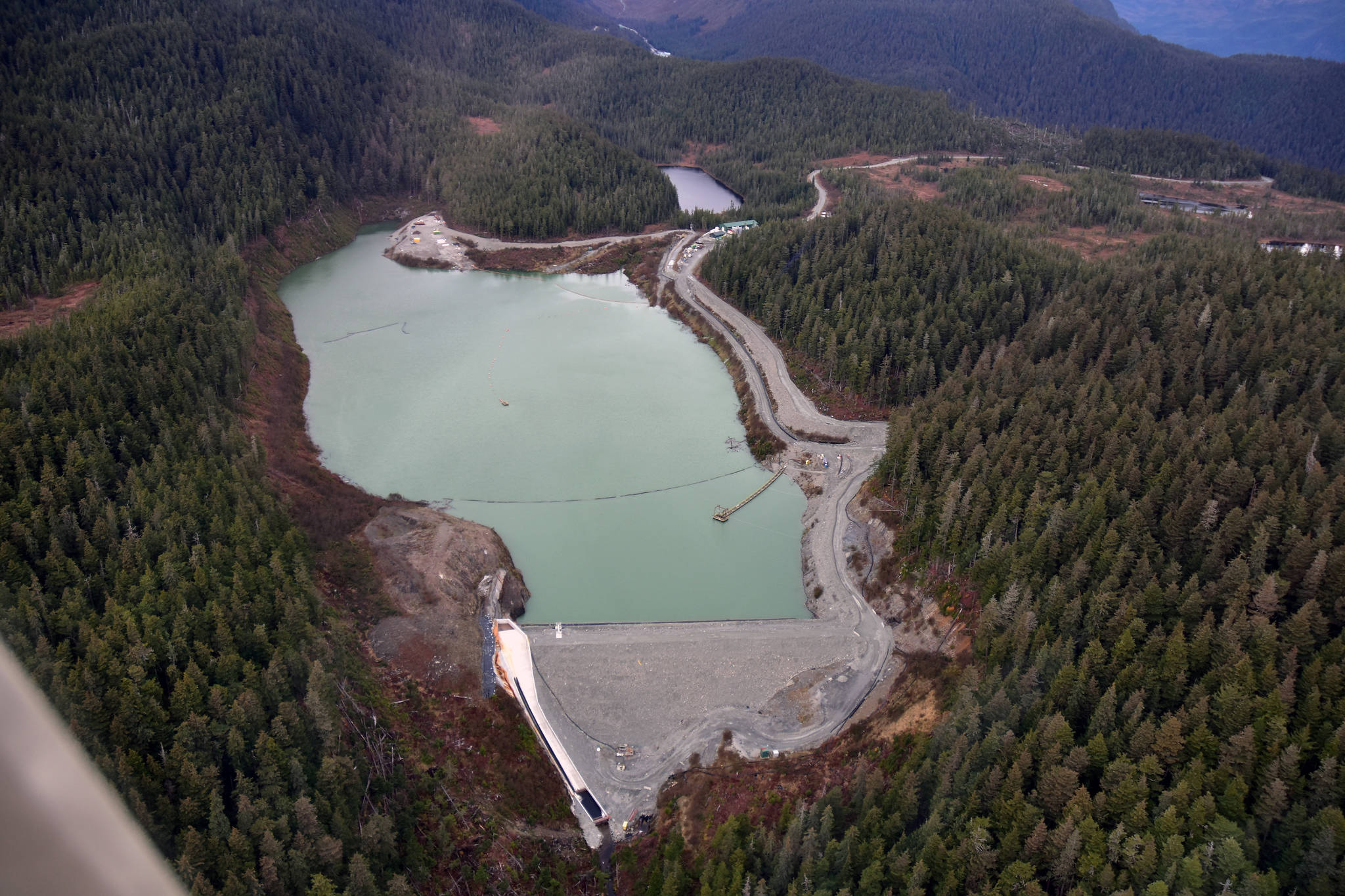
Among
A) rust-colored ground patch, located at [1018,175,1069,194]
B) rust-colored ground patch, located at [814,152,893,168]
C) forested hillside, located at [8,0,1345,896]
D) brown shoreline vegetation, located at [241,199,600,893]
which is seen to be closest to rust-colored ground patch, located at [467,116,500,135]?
forested hillside, located at [8,0,1345,896]

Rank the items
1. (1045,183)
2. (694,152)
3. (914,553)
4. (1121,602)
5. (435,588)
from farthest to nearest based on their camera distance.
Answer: (694,152) → (1045,183) → (914,553) → (435,588) → (1121,602)

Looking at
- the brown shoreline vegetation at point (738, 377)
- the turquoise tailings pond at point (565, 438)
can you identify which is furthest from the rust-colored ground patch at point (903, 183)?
the turquoise tailings pond at point (565, 438)

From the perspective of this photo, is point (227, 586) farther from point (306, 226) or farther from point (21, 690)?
point (306, 226)

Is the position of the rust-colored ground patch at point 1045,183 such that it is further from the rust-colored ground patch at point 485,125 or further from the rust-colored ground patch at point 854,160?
the rust-colored ground patch at point 485,125

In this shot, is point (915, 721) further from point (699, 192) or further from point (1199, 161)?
point (1199, 161)

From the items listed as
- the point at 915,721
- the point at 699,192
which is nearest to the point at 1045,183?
the point at 699,192

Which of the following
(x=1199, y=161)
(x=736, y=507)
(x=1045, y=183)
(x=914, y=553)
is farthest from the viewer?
(x=1199, y=161)
